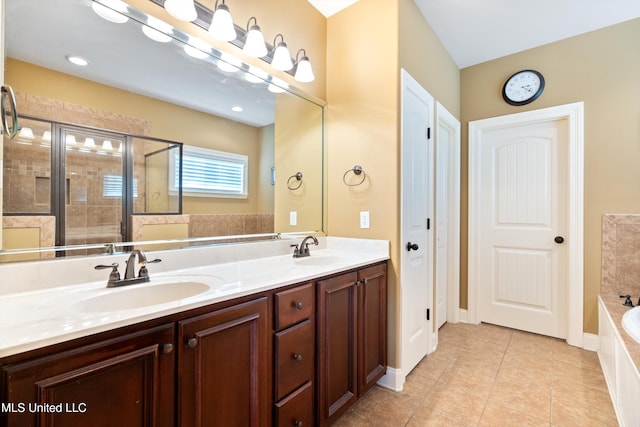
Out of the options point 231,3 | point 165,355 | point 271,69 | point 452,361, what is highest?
point 231,3

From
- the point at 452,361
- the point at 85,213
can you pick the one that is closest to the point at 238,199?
the point at 85,213

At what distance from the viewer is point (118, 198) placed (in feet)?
4.18

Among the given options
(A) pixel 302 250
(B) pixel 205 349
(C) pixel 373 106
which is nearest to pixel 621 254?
(C) pixel 373 106

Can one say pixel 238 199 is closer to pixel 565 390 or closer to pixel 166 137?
pixel 166 137

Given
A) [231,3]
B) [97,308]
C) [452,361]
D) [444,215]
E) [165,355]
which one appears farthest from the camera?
[444,215]

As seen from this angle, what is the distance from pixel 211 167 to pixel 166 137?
0.91ft

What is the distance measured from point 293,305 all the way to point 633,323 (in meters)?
1.86

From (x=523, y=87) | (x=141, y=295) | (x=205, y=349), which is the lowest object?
(x=205, y=349)

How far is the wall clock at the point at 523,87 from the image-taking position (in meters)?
2.68

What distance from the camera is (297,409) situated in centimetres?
129

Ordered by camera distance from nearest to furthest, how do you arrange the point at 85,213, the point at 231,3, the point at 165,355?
1. the point at 165,355
2. the point at 85,213
3. the point at 231,3

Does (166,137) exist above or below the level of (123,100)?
below

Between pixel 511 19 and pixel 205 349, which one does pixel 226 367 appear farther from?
pixel 511 19

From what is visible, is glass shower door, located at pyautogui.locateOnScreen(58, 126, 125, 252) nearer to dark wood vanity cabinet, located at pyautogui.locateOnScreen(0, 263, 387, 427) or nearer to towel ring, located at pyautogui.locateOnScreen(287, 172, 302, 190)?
dark wood vanity cabinet, located at pyautogui.locateOnScreen(0, 263, 387, 427)
